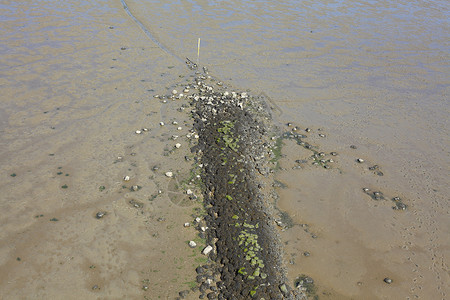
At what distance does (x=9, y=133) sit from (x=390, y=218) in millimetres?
11811

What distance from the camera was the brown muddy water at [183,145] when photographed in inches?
324

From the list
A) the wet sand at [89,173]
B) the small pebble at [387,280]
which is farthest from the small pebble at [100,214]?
the small pebble at [387,280]

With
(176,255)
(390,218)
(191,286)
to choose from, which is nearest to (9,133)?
(176,255)

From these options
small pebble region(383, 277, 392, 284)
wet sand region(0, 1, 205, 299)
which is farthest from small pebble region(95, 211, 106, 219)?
small pebble region(383, 277, 392, 284)

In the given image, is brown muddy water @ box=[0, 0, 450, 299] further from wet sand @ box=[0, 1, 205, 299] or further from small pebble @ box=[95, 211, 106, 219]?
small pebble @ box=[95, 211, 106, 219]

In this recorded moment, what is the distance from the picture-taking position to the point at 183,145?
11.6 metres

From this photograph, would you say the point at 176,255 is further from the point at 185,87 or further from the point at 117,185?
the point at 185,87

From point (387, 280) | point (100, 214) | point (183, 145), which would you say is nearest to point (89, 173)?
point (100, 214)

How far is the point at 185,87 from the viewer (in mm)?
14773

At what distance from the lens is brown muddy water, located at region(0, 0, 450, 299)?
8242mm

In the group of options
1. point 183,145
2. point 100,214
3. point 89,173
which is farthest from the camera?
point 183,145

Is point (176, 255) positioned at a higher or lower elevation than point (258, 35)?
lower

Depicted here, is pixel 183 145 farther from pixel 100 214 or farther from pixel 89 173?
pixel 100 214

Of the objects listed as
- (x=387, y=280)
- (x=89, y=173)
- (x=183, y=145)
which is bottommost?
(x=387, y=280)
